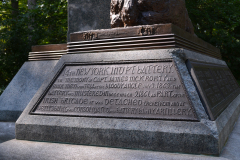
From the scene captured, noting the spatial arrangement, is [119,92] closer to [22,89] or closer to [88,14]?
[22,89]

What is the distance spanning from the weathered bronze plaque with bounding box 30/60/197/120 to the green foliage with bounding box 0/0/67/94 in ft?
20.5

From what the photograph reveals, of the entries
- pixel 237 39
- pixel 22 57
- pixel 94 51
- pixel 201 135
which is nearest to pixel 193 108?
pixel 201 135

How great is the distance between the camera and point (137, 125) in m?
3.59

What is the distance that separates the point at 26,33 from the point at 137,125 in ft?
31.2

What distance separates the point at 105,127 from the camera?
12.2ft

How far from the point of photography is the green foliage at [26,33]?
10500 millimetres

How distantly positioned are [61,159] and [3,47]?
27.8 ft

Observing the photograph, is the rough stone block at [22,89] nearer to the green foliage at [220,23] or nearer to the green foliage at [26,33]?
the green foliage at [26,33]

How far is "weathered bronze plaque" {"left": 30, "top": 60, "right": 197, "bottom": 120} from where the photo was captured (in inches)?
145

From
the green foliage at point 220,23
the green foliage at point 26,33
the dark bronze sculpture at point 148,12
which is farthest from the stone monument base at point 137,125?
the green foliage at point 220,23

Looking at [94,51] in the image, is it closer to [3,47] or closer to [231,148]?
[231,148]

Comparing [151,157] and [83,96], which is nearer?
[151,157]

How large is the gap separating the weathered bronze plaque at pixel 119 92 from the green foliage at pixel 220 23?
11015 millimetres

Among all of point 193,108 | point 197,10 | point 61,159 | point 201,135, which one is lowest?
point 61,159
